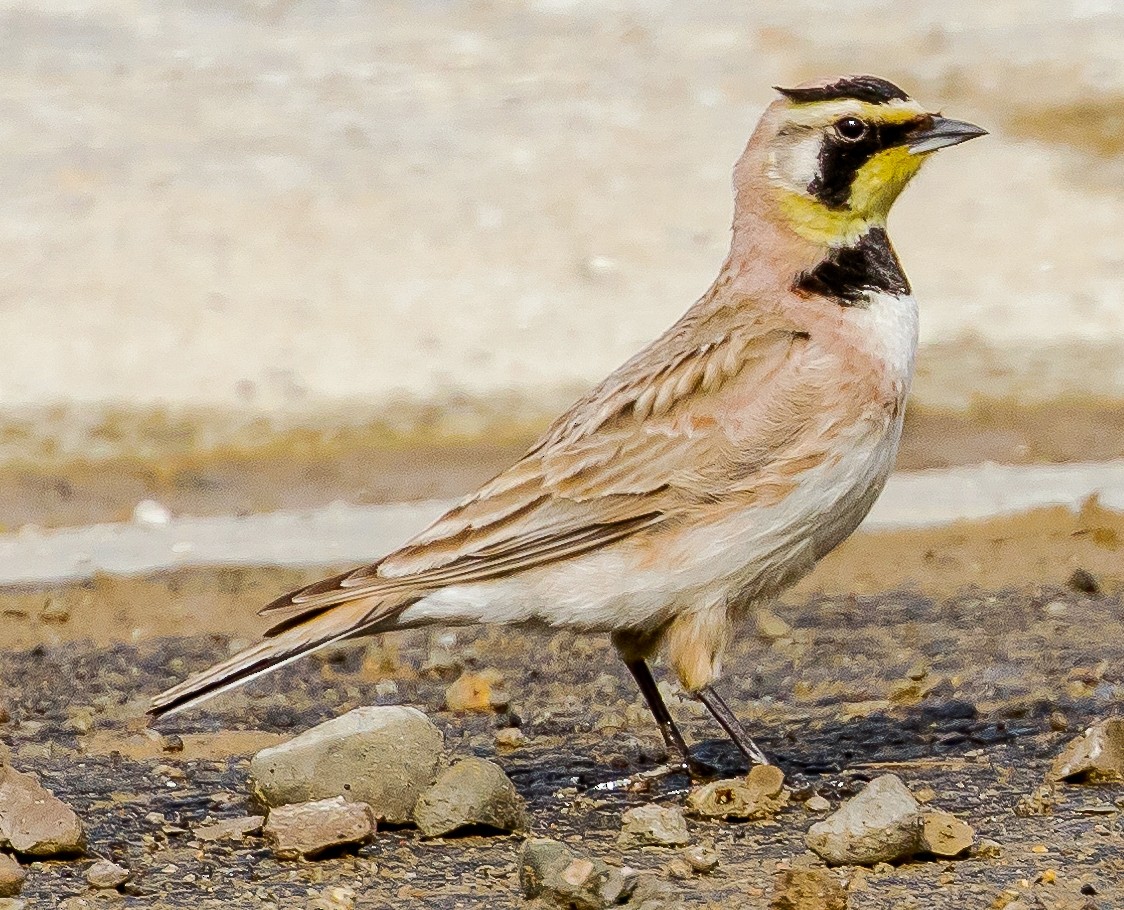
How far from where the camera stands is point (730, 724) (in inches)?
206

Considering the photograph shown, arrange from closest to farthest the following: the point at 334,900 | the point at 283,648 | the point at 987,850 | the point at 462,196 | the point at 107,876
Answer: the point at 334,900, the point at 107,876, the point at 987,850, the point at 283,648, the point at 462,196

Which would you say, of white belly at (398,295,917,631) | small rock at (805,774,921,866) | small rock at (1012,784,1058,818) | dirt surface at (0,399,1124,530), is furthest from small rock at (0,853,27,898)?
dirt surface at (0,399,1124,530)

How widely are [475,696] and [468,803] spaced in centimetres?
127

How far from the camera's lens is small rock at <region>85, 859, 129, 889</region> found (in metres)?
4.38

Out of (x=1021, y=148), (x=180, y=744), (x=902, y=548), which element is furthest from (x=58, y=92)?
(x=180, y=744)

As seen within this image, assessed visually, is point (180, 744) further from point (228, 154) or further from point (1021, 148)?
point (1021, 148)

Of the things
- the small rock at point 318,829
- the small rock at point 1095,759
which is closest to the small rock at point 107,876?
the small rock at point 318,829

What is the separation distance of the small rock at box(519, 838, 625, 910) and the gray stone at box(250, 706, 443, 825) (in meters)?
0.61

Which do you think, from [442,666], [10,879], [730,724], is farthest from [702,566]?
[10,879]

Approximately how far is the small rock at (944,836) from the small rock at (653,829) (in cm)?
54

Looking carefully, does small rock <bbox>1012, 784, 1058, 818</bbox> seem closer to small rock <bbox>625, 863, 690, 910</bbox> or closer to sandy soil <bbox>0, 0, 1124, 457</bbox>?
small rock <bbox>625, 863, 690, 910</bbox>

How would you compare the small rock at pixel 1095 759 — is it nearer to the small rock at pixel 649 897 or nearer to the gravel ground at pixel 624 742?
the gravel ground at pixel 624 742

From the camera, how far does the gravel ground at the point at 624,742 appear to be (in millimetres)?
4391

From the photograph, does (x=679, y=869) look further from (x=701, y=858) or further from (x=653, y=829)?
(x=653, y=829)
